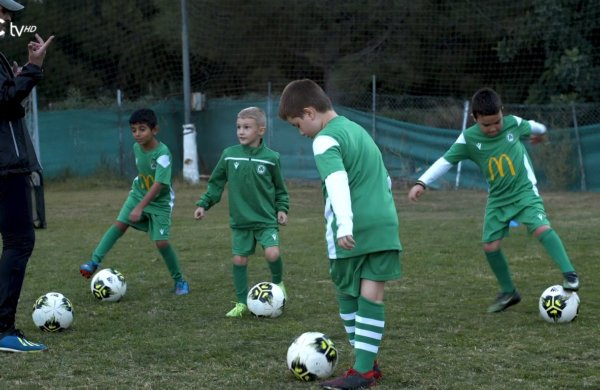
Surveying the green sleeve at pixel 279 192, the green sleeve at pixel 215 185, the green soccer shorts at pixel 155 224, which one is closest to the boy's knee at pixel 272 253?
the green sleeve at pixel 279 192

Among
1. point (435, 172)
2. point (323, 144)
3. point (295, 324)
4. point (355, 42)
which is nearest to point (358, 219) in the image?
point (323, 144)

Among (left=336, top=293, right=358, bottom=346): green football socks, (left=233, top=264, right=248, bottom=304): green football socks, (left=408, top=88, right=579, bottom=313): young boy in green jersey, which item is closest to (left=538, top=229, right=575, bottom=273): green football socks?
(left=408, top=88, right=579, bottom=313): young boy in green jersey

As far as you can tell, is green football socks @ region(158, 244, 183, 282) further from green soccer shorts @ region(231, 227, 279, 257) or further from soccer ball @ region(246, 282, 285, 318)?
soccer ball @ region(246, 282, 285, 318)

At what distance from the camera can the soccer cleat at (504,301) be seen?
615cm

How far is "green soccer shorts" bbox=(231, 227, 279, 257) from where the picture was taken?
644cm

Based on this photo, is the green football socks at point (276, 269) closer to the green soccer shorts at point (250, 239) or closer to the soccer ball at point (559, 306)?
the green soccer shorts at point (250, 239)

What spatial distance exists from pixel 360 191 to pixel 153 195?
303cm

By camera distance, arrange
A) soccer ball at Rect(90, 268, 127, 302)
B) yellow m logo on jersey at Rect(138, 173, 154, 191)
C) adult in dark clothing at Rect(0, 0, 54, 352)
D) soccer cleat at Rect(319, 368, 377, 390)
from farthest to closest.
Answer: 1. yellow m logo on jersey at Rect(138, 173, 154, 191)
2. soccer ball at Rect(90, 268, 127, 302)
3. adult in dark clothing at Rect(0, 0, 54, 352)
4. soccer cleat at Rect(319, 368, 377, 390)

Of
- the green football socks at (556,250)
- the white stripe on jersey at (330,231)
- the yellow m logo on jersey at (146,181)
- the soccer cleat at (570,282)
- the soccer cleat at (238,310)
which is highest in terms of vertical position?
the white stripe on jersey at (330,231)

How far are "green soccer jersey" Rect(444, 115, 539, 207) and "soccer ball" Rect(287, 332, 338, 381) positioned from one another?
2.32 metres

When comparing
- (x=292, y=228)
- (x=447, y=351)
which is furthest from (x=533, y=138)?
(x=292, y=228)

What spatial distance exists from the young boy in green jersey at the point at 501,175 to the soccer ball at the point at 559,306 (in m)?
0.42

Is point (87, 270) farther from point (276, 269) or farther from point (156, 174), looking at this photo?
point (276, 269)

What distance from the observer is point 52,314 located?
5.58m
